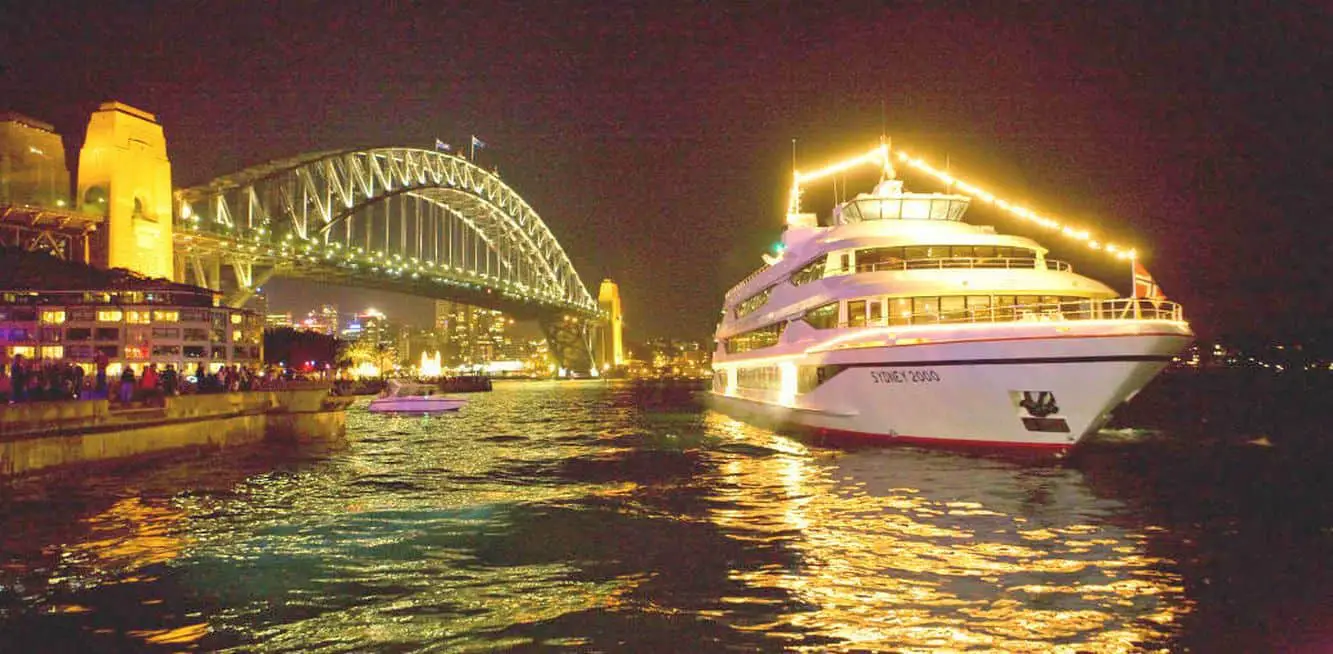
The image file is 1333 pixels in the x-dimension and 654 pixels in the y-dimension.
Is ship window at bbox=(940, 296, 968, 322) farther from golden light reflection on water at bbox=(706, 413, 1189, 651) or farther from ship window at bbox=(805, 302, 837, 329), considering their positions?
golden light reflection on water at bbox=(706, 413, 1189, 651)

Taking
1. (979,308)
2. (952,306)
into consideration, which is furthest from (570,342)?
(979,308)

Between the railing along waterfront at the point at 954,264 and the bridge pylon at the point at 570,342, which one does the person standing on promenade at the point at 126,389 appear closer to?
the railing along waterfront at the point at 954,264

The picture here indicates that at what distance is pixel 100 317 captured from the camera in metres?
59.5

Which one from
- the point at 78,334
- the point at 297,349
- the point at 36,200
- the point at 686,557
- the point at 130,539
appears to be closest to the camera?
the point at 686,557

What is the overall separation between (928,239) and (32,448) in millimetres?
23994

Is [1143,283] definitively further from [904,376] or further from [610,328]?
[610,328]

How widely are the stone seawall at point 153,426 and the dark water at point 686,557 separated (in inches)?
42.0

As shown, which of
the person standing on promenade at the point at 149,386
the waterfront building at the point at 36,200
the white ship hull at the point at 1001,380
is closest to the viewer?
the white ship hull at the point at 1001,380

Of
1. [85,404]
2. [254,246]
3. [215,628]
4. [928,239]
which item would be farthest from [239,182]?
[215,628]

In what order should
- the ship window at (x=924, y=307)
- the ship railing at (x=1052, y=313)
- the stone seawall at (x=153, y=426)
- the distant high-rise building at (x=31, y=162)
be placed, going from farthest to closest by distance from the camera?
the distant high-rise building at (x=31, y=162), the ship window at (x=924, y=307), the ship railing at (x=1052, y=313), the stone seawall at (x=153, y=426)

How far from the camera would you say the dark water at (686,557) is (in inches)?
334

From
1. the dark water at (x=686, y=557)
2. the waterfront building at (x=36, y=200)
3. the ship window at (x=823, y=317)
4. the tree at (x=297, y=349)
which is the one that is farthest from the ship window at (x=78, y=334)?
the ship window at (x=823, y=317)

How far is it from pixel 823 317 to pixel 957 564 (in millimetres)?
17525

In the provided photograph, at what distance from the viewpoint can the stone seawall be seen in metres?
20.4
